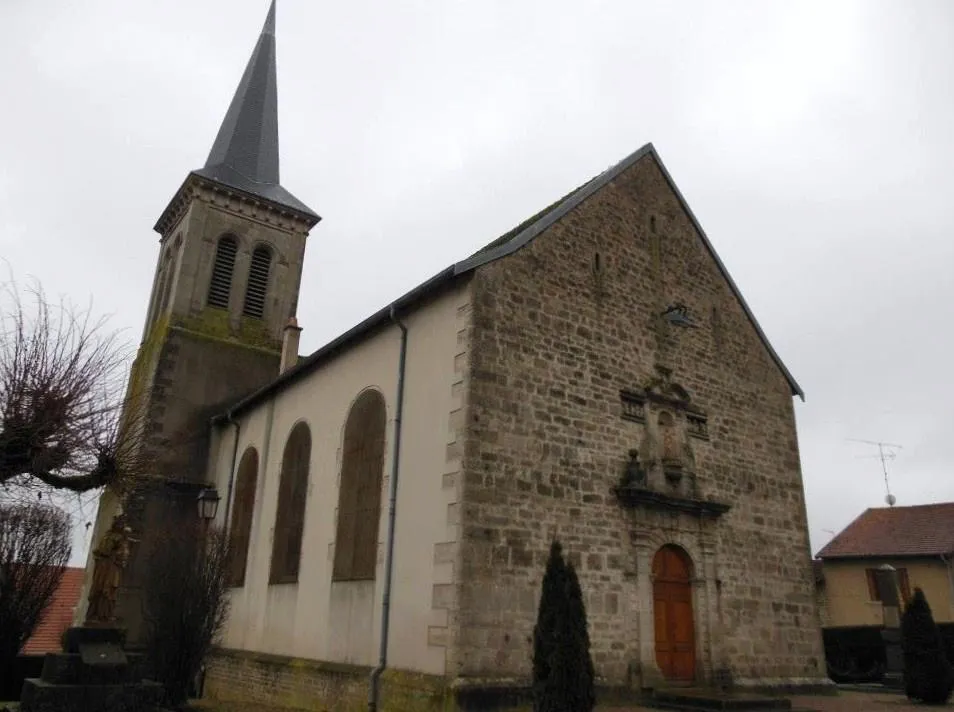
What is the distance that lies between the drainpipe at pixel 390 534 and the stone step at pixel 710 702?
3.82 meters

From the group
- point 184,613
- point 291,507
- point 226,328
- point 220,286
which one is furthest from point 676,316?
point 220,286

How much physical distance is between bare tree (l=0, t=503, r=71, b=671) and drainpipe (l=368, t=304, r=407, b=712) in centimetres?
1082

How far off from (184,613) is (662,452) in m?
8.04

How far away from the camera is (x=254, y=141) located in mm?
25938

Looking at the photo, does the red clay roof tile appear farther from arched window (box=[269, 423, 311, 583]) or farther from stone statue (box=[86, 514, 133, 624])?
stone statue (box=[86, 514, 133, 624])

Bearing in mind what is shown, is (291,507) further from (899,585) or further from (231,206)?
(899,585)

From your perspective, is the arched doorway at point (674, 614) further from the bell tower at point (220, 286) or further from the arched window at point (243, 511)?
the bell tower at point (220, 286)

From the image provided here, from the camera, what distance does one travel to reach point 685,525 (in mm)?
12539

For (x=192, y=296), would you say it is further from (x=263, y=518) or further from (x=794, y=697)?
(x=794, y=697)

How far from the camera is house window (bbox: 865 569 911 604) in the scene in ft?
85.6

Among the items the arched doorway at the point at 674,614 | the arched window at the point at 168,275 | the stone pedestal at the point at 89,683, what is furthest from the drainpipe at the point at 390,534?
the arched window at the point at 168,275

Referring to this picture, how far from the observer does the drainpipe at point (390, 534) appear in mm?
10375

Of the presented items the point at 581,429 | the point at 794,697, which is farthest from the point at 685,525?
the point at 794,697

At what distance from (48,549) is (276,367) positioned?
7453 mm
